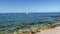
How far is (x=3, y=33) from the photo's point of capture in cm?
510

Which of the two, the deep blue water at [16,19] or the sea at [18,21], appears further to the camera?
the deep blue water at [16,19]

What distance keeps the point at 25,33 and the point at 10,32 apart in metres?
0.63

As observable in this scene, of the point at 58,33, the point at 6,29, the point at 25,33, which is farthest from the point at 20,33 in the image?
the point at 58,33

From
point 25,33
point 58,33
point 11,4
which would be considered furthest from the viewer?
point 11,4

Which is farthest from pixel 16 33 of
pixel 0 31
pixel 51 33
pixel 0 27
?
pixel 51 33

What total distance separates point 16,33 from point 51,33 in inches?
52.7

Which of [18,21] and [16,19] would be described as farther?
[16,19]

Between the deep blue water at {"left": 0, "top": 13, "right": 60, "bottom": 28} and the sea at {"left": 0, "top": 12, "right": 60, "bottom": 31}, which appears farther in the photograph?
the deep blue water at {"left": 0, "top": 13, "right": 60, "bottom": 28}

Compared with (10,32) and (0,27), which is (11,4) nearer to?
(0,27)

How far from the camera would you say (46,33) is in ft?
14.0

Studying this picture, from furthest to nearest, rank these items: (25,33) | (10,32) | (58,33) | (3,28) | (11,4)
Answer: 1. (11,4)
2. (3,28)
3. (10,32)
4. (25,33)
5. (58,33)

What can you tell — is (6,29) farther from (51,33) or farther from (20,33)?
(51,33)

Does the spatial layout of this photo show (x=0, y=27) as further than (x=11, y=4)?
No

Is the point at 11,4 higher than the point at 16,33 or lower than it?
higher
